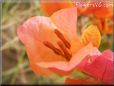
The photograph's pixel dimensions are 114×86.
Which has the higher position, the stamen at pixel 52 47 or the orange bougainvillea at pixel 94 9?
the orange bougainvillea at pixel 94 9

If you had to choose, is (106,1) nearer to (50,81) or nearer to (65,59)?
(65,59)

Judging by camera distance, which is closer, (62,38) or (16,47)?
(62,38)

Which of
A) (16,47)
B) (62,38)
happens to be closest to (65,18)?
(62,38)

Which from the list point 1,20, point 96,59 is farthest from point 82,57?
point 1,20

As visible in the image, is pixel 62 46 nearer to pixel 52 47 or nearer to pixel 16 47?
pixel 52 47

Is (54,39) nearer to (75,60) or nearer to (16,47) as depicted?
(75,60)
